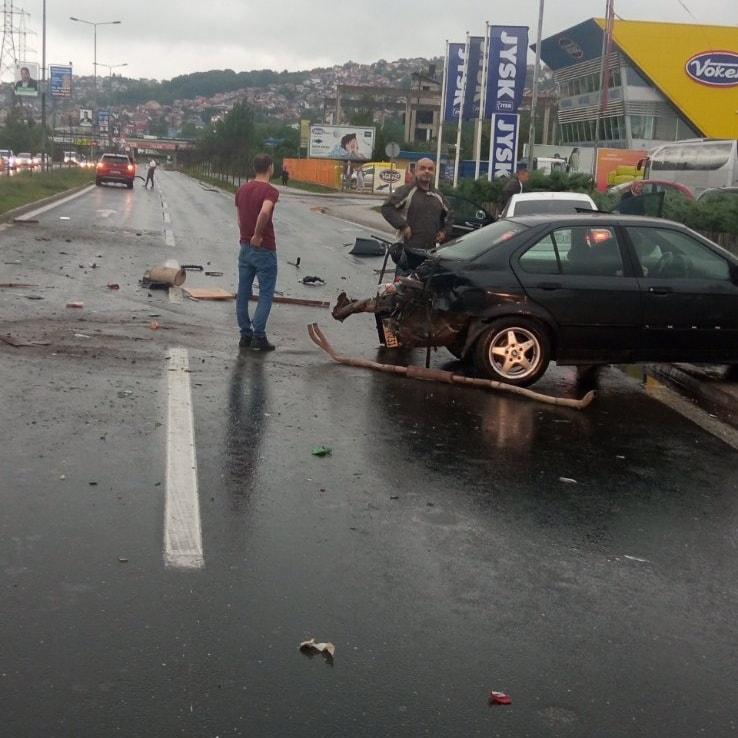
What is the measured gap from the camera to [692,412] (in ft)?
29.4

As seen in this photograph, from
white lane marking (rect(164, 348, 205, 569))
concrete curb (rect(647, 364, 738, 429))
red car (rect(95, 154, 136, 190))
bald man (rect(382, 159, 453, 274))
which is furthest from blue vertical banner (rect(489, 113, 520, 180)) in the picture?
white lane marking (rect(164, 348, 205, 569))

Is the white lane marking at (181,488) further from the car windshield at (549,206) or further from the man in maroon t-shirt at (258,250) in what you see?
the car windshield at (549,206)

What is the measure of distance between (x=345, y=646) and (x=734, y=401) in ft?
19.9

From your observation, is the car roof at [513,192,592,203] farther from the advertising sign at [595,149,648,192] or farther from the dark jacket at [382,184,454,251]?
the advertising sign at [595,149,648,192]

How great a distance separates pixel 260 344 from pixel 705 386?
4036 millimetres

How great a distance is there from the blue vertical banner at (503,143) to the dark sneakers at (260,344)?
24340 mm

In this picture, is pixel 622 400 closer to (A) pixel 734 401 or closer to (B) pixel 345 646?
(A) pixel 734 401

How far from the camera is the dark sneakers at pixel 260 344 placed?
10.4m

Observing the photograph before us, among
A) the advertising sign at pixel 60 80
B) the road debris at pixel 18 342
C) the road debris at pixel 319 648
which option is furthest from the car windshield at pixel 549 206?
the advertising sign at pixel 60 80

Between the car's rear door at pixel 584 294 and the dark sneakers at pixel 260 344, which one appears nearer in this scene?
the car's rear door at pixel 584 294

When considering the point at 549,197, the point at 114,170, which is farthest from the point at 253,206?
the point at 114,170

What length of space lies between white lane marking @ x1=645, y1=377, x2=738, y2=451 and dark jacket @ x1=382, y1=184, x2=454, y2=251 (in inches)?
117

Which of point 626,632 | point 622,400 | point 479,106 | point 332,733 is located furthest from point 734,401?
point 479,106

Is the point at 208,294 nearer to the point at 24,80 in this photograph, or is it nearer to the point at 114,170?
the point at 114,170
